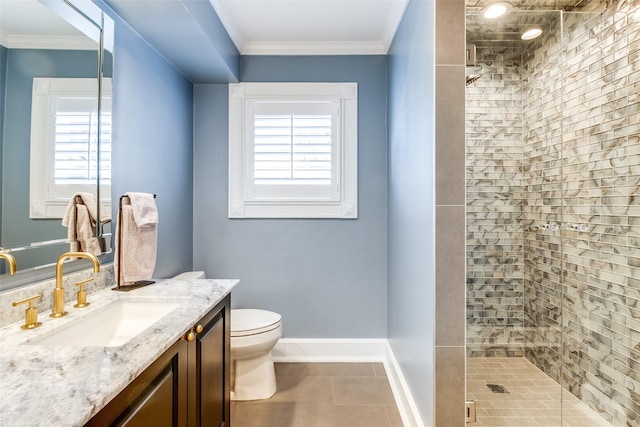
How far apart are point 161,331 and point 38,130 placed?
879 mm

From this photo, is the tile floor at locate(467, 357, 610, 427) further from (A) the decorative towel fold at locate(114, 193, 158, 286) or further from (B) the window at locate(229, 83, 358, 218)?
(A) the decorative towel fold at locate(114, 193, 158, 286)

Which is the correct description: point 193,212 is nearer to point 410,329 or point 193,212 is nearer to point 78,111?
point 78,111

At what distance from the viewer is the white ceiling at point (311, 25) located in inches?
79.7

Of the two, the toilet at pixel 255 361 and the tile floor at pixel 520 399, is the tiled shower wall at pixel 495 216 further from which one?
the toilet at pixel 255 361

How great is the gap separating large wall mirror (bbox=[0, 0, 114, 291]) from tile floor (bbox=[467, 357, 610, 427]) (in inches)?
81.2

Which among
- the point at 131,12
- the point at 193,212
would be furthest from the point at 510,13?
the point at 193,212

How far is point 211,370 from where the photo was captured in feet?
4.48

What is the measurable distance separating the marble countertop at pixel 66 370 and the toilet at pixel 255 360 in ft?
2.68

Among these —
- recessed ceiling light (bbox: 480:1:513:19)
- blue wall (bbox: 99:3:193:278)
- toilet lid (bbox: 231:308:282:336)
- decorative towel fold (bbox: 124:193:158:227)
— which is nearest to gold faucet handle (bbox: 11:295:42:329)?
decorative towel fold (bbox: 124:193:158:227)

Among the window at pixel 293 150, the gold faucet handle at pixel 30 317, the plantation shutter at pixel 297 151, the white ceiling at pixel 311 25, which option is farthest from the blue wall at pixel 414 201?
the gold faucet handle at pixel 30 317

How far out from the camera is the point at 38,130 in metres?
1.18

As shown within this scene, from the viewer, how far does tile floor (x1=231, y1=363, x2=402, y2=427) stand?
1.84m

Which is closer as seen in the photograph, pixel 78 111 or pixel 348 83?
pixel 78 111

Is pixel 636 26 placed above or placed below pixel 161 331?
above
